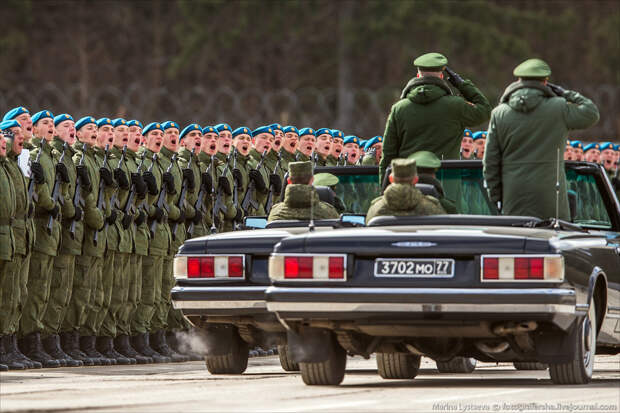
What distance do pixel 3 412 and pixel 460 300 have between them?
9.33ft

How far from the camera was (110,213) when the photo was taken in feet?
62.1

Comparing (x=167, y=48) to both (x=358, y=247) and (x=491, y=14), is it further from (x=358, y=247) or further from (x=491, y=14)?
(x=358, y=247)

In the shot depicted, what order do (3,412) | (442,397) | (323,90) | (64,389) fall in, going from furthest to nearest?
(323,90)
(64,389)
(442,397)
(3,412)

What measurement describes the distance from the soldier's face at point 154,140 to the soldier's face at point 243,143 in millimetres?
1227

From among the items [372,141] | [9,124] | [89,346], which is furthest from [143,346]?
[372,141]

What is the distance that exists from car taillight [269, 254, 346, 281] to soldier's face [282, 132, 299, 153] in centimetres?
821

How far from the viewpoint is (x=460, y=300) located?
12.5 m

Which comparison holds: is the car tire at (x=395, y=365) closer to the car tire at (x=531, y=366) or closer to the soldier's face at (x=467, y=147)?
the car tire at (x=531, y=366)

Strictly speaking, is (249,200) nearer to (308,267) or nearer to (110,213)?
(110,213)

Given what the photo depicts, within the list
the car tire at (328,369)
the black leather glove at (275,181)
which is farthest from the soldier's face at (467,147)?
the car tire at (328,369)

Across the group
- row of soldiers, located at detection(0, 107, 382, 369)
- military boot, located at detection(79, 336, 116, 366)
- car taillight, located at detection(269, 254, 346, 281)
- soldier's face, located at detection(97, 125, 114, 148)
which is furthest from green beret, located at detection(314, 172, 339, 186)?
soldier's face, located at detection(97, 125, 114, 148)

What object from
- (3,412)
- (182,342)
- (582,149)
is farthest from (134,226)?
(582,149)

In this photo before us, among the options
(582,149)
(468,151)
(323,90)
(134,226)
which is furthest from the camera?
(323,90)

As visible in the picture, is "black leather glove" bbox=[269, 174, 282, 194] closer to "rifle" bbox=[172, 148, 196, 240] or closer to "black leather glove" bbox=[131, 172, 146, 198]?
"rifle" bbox=[172, 148, 196, 240]
